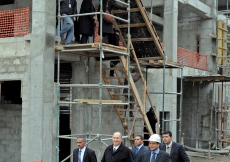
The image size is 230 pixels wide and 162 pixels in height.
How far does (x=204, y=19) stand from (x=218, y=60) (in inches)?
92.6

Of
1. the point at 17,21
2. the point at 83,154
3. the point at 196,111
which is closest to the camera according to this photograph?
the point at 83,154

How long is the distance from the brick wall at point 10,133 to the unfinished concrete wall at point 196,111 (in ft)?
35.3

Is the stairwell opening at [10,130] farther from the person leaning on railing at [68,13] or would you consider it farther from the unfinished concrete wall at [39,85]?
the person leaning on railing at [68,13]

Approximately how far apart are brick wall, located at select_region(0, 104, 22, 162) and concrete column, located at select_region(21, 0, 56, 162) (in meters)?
2.84

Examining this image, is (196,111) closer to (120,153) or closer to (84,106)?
(84,106)

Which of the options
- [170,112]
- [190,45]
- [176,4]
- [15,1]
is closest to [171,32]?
[176,4]

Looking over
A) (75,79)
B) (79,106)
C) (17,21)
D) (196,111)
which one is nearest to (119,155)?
(79,106)

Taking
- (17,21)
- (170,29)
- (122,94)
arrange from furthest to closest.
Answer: (170,29) < (122,94) < (17,21)

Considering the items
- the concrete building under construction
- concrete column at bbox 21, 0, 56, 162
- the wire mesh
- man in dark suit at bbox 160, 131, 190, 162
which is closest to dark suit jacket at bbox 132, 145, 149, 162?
man in dark suit at bbox 160, 131, 190, 162

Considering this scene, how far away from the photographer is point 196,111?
2172cm

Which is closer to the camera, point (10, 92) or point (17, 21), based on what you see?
point (17, 21)

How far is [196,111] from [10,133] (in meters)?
11.3

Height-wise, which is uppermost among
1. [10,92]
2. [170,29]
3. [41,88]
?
[170,29]

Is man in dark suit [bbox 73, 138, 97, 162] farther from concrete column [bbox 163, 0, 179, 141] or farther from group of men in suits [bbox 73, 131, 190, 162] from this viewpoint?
concrete column [bbox 163, 0, 179, 141]
